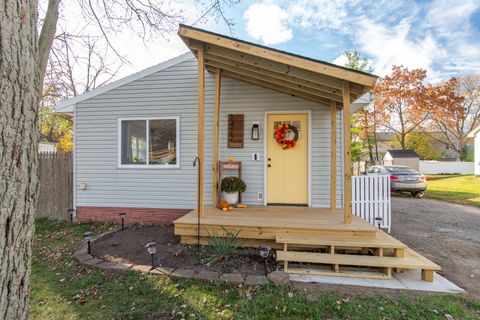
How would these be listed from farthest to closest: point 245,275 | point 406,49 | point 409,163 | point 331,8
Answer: point 409,163
point 406,49
point 331,8
point 245,275

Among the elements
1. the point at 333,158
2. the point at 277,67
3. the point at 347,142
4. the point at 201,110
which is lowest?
the point at 333,158

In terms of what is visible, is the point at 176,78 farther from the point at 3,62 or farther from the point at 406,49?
the point at 406,49

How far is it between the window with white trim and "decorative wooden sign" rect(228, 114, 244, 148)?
3.98 ft

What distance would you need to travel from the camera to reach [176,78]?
5.52 meters

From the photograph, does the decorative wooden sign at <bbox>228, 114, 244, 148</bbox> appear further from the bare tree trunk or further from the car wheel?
the car wheel

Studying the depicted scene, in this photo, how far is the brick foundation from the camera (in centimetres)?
550

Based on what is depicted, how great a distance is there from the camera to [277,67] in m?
3.94

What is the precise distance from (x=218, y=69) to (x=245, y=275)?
3796 mm

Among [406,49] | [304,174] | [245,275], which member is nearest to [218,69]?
[304,174]

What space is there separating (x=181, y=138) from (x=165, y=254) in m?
2.60

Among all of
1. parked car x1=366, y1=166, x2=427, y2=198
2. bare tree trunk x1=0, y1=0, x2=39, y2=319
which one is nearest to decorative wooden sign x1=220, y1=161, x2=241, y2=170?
bare tree trunk x1=0, y1=0, x2=39, y2=319

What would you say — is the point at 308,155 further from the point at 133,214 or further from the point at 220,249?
the point at 133,214

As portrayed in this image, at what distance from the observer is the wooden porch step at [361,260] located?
10.1 feet

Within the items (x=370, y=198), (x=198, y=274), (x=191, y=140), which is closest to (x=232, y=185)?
(x=191, y=140)
